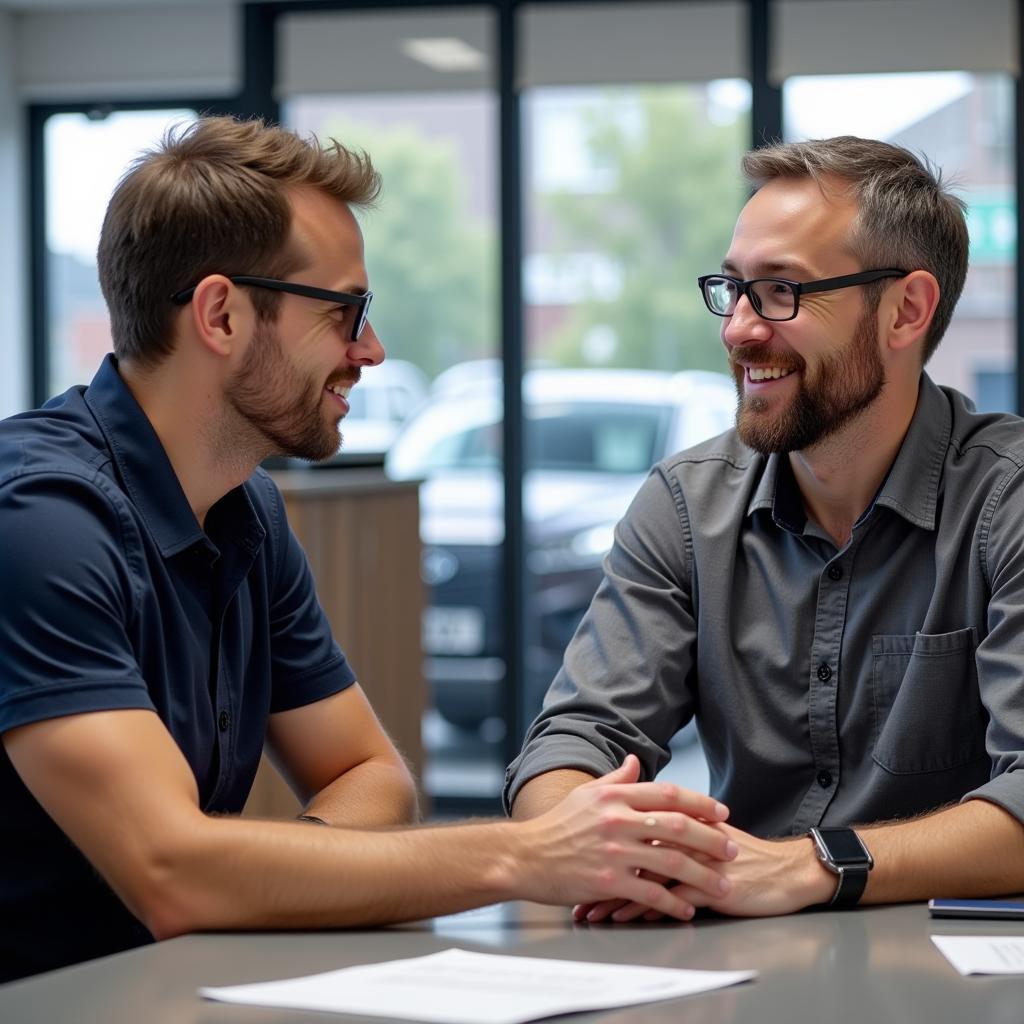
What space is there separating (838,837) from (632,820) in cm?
22

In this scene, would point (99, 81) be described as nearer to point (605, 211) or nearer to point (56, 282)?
point (56, 282)

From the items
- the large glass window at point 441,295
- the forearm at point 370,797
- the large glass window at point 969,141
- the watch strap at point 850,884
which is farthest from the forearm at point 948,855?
the large glass window at point 441,295

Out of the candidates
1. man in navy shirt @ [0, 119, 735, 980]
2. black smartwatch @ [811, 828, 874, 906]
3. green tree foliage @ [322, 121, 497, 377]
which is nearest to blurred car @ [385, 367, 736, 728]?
green tree foliage @ [322, 121, 497, 377]

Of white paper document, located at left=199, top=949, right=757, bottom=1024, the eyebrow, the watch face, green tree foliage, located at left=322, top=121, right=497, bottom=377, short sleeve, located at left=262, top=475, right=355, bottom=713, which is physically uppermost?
green tree foliage, located at left=322, top=121, right=497, bottom=377

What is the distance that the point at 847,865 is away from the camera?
1.51m

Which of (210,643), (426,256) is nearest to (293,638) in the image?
(210,643)

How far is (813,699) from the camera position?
1.95 metres

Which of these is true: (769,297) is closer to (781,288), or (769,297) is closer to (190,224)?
(781,288)

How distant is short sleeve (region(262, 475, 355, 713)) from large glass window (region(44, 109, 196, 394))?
164 inches

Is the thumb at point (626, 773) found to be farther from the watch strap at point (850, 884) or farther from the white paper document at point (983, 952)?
the white paper document at point (983, 952)

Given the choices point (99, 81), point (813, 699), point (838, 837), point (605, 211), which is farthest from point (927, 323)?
point (99, 81)

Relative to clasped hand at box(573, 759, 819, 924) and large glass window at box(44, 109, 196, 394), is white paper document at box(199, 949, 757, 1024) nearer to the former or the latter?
clasped hand at box(573, 759, 819, 924)

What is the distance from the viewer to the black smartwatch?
151 cm

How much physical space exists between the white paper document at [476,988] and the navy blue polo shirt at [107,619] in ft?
1.27
